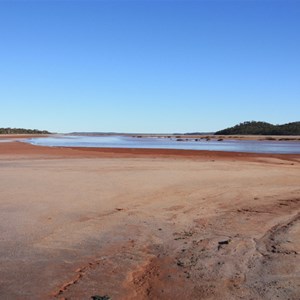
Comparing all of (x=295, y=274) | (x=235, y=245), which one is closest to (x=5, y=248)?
(x=235, y=245)

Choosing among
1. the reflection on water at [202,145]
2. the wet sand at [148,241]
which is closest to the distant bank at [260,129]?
the reflection on water at [202,145]

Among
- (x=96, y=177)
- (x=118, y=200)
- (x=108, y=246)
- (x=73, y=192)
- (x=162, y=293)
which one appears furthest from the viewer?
(x=96, y=177)

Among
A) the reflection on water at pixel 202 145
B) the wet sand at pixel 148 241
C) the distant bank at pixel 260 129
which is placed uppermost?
the distant bank at pixel 260 129

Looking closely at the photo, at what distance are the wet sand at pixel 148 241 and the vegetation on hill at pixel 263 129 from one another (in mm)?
106946

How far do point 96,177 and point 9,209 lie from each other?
18.2ft

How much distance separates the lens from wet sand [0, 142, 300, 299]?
5.18 metres

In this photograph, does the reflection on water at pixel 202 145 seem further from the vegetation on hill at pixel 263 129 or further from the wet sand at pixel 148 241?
the vegetation on hill at pixel 263 129

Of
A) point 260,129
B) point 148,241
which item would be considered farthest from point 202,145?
point 260,129

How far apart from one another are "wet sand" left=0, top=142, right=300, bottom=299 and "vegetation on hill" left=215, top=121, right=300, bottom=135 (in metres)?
107

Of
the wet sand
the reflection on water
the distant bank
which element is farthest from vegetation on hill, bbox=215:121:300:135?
the wet sand

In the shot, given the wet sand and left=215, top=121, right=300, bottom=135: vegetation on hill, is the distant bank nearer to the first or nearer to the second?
left=215, top=121, right=300, bottom=135: vegetation on hill

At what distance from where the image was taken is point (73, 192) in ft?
37.2

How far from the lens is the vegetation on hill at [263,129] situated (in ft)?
381

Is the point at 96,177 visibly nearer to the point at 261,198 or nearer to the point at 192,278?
the point at 261,198
